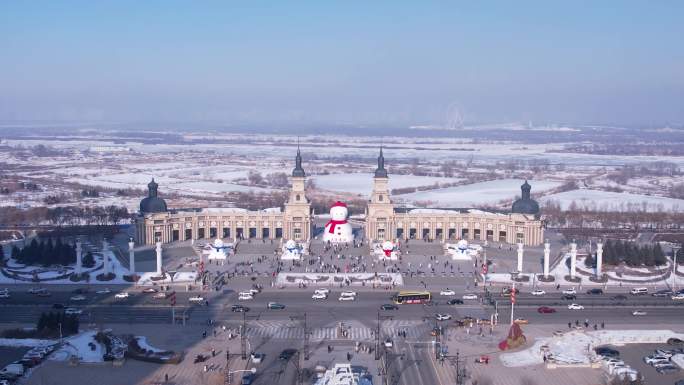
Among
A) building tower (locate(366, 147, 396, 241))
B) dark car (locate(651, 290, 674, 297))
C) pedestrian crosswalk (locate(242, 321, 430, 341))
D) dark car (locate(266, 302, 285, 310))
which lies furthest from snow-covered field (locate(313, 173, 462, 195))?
pedestrian crosswalk (locate(242, 321, 430, 341))

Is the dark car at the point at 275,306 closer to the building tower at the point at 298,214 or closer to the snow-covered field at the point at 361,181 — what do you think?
the building tower at the point at 298,214

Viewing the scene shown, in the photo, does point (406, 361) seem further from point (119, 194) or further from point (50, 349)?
point (119, 194)

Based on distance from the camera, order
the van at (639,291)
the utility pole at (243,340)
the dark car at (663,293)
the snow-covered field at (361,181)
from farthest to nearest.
A: the snow-covered field at (361,181) < the van at (639,291) < the dark car at (663,293) < the utility pole at (243,340)

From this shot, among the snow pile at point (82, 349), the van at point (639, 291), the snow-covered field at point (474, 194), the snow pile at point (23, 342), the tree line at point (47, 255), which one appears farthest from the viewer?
the snow-covered field at point (474, 194)

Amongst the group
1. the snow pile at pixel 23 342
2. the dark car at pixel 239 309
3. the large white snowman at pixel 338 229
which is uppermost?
the large white snowman at pixel 338 229

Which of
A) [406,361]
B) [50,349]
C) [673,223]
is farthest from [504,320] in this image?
[673,223]

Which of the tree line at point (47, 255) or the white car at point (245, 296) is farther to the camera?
the tree line at point (47, 255)

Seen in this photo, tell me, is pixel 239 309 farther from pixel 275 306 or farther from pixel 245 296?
pixel 245 296

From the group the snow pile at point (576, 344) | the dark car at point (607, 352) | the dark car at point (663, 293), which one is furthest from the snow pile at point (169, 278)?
the dark car at point (663, 293)
